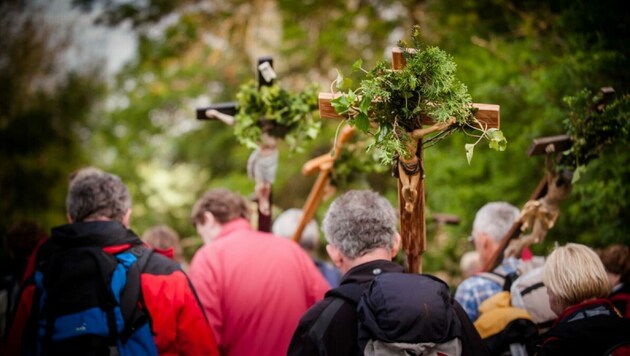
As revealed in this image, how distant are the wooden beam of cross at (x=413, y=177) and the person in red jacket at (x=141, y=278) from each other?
1.23 metres

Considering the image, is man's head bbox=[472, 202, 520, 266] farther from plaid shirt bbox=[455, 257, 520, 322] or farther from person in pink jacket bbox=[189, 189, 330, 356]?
person in pink jacket bbox=[189, 189, 330, 356]

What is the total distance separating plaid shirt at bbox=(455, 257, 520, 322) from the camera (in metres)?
4.02

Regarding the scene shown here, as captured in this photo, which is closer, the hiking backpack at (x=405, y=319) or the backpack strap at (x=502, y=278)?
the hiking backpack at (x=405, y=319)

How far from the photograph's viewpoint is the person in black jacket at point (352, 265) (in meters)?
2.71

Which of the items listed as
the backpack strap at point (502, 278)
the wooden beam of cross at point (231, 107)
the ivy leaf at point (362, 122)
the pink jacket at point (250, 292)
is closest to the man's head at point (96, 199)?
the pink jacket at point (250, 292)

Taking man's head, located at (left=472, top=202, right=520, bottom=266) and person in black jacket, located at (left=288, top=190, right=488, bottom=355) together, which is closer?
person in black jacket, located at (left=288, top=190, right=488, bottom=355)

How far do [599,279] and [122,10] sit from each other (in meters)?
8.40

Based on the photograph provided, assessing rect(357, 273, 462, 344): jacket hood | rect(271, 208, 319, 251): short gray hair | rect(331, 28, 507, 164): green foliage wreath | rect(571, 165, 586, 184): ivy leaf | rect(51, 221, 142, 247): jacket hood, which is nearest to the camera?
rect(357, 273, 462, 344): jacket hood

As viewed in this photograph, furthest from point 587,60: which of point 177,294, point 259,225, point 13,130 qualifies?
point 13,130

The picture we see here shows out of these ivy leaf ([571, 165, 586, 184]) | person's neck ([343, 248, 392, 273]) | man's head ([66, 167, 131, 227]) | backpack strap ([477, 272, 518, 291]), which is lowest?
backpack strap ([477, 272, 518, 291])

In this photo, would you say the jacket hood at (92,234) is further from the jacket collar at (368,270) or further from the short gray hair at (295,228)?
the short gray hair at (295,228)

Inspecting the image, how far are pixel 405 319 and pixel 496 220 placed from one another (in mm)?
2018

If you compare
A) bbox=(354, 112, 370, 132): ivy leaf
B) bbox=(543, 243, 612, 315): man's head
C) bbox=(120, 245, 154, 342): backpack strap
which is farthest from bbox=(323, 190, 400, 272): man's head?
bbox=(120, 245, 154, 342): backpack strap

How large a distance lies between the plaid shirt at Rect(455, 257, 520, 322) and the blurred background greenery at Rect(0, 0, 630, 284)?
3.28 feet
